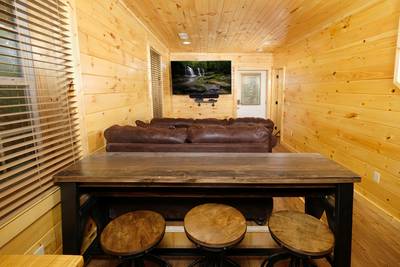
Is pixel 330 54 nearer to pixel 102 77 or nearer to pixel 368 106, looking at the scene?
pixel 368 106

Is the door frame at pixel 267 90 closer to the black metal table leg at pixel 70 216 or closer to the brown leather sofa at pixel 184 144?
the brown leather sofa at pixel 184 144

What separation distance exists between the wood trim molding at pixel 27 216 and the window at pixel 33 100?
0.04 m

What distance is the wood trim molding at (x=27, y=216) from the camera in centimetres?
115

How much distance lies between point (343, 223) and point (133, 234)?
1293 millimetres

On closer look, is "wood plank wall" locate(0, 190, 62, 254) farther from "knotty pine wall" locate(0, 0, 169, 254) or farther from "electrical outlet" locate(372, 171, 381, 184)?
"electrical outlet" locate(372, 171, 381, 184)

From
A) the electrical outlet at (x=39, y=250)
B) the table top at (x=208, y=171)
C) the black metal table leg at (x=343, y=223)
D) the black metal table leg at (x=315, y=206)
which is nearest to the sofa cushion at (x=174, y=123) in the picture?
the table top at (x=208, y=171)

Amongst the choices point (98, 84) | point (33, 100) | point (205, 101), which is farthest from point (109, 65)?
point (205, 101)

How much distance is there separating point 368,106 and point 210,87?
13.9 feet

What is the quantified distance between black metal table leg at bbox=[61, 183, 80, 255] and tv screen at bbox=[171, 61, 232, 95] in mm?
5135

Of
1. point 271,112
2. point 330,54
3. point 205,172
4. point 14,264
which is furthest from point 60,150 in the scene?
point 271,112

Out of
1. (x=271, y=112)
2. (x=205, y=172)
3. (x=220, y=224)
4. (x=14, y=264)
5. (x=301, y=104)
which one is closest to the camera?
(x=14, y=264)

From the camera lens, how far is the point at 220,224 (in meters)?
1.31

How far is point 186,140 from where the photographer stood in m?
2.26

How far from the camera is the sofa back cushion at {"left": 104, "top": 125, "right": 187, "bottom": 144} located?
2203mm
